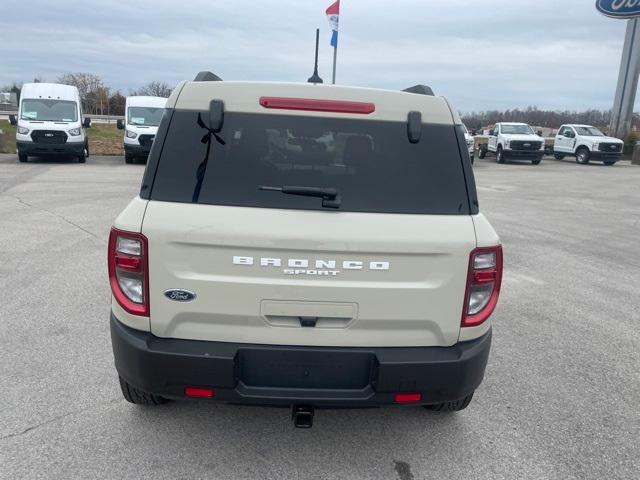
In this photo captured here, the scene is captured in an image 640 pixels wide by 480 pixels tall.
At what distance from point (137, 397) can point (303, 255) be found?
1485 millimetres

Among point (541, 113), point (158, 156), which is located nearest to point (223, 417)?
point (158, 156)

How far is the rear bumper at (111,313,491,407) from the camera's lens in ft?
8.43

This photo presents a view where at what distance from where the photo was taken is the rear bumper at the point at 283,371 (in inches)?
101

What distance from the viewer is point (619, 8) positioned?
33.5 m

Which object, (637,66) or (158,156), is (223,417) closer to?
(158,156)

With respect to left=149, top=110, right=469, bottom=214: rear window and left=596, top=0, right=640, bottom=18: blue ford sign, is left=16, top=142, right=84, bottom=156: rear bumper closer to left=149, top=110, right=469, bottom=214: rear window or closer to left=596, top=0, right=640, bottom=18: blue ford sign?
left=149, top=110, right=469, bottom=214: rear window

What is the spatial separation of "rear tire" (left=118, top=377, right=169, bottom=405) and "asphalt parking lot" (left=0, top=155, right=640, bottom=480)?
114mm

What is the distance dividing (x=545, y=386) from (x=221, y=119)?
3.01 metres

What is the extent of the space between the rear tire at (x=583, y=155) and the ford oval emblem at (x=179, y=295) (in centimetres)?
3069

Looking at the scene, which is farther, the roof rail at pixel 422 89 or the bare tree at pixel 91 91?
the bare tree at pixel 91 91

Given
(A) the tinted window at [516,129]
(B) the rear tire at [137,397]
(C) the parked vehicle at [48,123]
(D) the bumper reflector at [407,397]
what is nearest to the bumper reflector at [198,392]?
(B) the rear tire at [137,397]

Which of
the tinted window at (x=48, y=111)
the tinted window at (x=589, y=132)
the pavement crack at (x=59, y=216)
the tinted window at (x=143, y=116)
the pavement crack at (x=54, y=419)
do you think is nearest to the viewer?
the pavement crack at (x=54, y=419)

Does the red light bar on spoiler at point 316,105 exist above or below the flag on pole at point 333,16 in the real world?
below

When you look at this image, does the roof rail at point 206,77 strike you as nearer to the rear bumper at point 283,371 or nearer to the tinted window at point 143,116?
the rear bumper at point 283,371
